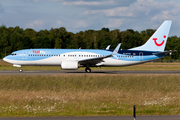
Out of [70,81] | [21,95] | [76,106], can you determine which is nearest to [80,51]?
[70,81]

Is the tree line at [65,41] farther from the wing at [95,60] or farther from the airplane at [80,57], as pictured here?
the wing at [95,60]

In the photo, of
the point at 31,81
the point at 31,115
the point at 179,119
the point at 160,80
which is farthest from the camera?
the point at 160,80

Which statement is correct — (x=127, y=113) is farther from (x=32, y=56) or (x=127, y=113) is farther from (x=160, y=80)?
(x=32, y=56)

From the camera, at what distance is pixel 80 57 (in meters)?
40.6

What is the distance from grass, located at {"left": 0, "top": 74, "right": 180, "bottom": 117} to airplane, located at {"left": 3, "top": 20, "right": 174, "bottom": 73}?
1117 centimetres

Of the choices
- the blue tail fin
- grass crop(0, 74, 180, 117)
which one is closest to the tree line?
the blue tail fin

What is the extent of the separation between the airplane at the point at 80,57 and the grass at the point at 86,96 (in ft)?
36.6

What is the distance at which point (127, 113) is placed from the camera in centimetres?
1462

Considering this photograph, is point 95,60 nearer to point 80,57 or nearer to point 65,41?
point 80,57

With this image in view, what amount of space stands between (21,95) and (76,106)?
5.73m

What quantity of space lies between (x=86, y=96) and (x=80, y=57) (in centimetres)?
2087

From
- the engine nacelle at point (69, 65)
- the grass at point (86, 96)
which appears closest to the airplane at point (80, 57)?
the engine nacelle at point (69, 65)

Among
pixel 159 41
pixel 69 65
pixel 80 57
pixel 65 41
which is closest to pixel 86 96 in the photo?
pixel 69 65

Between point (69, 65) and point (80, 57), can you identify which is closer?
point (69, 65)
